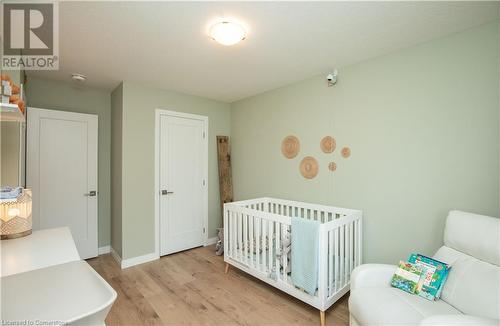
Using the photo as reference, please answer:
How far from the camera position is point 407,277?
166 centimetres

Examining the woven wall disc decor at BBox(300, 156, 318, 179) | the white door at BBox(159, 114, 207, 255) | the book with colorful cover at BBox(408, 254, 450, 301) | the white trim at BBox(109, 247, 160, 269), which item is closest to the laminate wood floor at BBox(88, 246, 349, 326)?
the white trim at BBox(109, 247, 160, 269)

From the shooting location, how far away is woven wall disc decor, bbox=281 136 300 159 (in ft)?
10.1

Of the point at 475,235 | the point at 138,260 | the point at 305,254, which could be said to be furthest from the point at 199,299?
the point at 475,235

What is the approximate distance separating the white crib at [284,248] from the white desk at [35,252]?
5.26 feet

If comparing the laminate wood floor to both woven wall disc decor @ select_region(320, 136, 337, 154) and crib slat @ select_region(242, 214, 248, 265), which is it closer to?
crib slat @ select_region(242, 214, 248, 265)

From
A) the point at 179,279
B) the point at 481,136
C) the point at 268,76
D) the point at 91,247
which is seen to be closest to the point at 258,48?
the point at 268,76

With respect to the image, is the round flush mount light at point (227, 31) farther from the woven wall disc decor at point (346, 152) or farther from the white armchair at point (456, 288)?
the white armchair at point (456, 288)

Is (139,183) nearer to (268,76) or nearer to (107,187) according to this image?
(107,187)

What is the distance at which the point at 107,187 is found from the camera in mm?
3547

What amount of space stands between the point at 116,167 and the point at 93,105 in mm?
997

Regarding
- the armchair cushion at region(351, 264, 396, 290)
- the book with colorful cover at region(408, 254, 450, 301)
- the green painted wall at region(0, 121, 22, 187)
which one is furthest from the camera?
the green painted wall at region(0, 121, 22, 187)

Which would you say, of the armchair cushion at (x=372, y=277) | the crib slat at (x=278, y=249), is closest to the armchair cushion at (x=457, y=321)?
the armchair cushion at (x=372, y=277)

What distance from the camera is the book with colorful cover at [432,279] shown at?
156cm

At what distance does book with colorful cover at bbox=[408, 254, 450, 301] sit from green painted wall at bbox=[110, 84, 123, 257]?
3242mm
